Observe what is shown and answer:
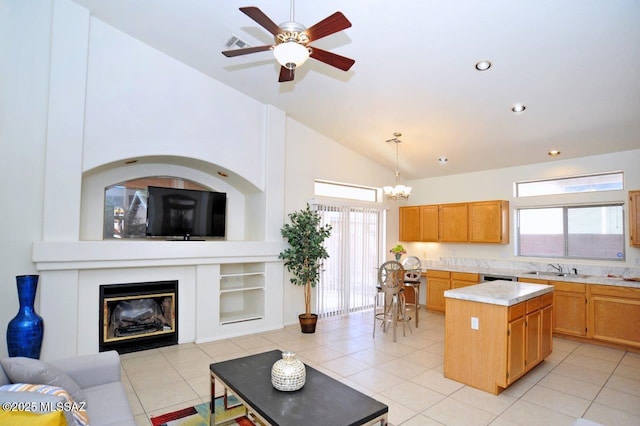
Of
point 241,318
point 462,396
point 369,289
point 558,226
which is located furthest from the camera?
point 369,289

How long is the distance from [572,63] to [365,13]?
2196mm

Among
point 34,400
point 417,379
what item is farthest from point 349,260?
point 34,400

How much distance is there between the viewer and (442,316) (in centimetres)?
657

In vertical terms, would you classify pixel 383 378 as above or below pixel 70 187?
below

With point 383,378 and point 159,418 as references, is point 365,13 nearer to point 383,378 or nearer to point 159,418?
point 383,378

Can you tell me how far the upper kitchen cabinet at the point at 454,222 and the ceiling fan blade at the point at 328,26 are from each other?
5.14 meters

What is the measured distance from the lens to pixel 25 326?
3.43m

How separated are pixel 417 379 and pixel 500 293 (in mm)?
1278

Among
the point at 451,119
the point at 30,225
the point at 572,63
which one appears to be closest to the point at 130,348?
the point at 30,225

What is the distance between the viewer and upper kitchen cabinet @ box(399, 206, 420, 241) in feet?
24.4

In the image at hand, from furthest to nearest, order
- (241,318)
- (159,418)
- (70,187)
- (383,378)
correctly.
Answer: (241,318), (70,187), (383,378), (159,418)

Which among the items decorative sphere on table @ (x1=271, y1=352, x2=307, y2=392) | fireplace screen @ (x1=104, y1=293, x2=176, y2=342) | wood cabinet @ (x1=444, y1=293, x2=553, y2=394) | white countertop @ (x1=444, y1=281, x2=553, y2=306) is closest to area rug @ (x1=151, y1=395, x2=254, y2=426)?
decorative sphere on table @ (x1=271, y1=352, x2=307, y2=392)

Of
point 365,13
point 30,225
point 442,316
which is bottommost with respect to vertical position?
point 442,316

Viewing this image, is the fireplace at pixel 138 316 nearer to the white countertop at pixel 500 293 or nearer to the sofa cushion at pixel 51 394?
the sofa cushion at pixel 51 394
